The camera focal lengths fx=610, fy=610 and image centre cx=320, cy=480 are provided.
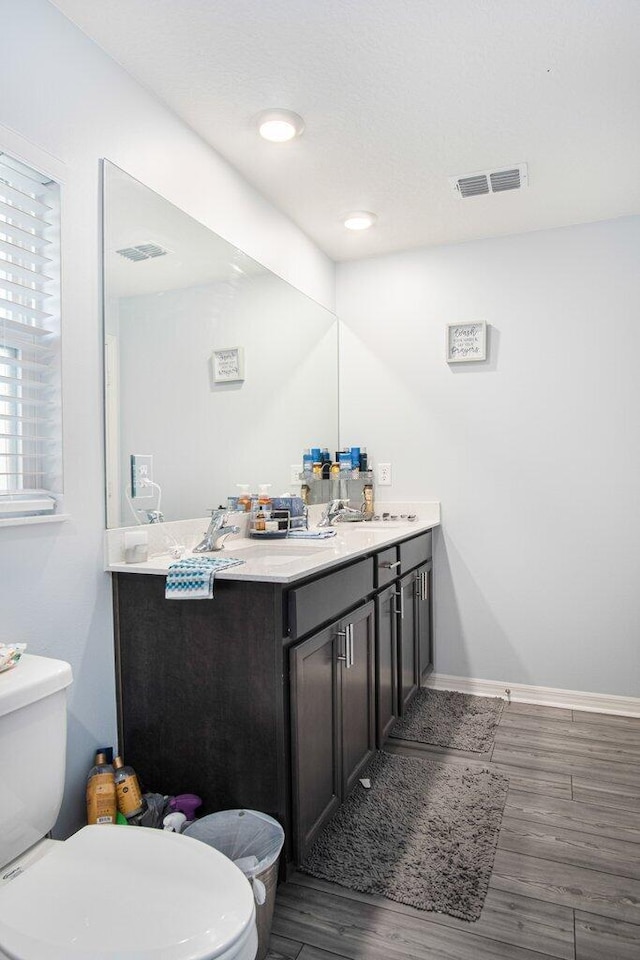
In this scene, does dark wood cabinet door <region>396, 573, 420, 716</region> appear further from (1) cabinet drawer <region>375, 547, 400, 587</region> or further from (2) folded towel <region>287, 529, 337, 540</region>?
(2) folded towel <region>287, 529, 337, 540</region>

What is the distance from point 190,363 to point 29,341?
72 cm

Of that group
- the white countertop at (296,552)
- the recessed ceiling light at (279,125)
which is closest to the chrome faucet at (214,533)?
the white countertop at (296,552)

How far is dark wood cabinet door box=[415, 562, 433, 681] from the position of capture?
2.92 metres

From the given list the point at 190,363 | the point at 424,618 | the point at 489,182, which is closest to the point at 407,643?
the point at 424,618

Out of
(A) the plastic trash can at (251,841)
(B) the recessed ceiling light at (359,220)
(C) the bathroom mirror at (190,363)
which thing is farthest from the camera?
(B) the recessed ceiling light at (359,220)

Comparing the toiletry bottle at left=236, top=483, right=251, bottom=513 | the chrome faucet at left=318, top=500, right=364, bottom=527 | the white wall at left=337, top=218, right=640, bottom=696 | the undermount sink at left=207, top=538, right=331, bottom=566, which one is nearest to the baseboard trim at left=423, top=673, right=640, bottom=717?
the white wall at left=337, top=218, right=640, bottom=696

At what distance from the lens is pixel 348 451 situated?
134 inches

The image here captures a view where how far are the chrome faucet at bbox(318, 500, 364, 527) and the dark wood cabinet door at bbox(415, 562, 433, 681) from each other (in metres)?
0.48

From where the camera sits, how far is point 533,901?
1.59 metres

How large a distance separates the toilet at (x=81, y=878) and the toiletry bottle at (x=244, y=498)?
123 centimetres

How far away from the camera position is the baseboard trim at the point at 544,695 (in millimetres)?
2914

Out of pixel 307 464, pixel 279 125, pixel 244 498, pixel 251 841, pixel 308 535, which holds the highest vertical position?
pixel 279 125

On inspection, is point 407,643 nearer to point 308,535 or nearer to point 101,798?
point 308,535

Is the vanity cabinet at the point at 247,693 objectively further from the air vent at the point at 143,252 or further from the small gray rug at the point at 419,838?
the air vent at the point at 143,252
